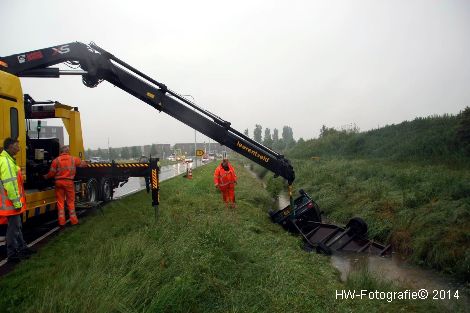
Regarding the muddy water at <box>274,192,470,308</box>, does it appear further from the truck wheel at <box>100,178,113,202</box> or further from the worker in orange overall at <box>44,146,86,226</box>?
the truck wheel at <box>100,178,113,202</box>

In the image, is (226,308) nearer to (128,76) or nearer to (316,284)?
(316,284)

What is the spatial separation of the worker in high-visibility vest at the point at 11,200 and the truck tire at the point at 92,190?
14.9 ft

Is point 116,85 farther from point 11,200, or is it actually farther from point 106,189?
point 106,189

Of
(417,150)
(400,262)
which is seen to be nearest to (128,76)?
(400,262)

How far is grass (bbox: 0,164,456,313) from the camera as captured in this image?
12.4 feet

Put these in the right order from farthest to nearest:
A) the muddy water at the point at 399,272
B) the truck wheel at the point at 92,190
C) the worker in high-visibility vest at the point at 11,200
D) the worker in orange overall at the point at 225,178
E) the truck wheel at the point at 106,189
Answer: the truck wheel at the point at 106,189 < the truck wheel at the point at 92,190 < the worker in orange overall at the point at 225,178 < the muddy water at the point at 399,272 < the worker in high-visibility vest at the point at 11,200

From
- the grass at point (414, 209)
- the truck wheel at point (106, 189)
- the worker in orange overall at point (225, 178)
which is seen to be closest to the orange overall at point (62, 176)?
the truck wheel at point (106, 189)

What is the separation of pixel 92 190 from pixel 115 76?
183 inches

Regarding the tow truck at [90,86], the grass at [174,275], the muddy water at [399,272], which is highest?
the tow truck at [90,86]

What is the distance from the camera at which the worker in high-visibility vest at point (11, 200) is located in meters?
5.48

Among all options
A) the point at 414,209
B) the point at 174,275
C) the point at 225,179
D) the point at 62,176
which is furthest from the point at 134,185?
the point at 174,275

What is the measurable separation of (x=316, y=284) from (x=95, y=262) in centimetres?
329

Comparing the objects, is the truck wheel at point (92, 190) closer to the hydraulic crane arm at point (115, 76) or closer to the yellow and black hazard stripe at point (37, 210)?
the yellow and black hazard stripe at point (37, 210)

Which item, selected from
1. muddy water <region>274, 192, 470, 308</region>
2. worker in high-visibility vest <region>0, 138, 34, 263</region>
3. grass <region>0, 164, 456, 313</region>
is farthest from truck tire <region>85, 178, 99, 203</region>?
muddy water <region>274, 192, 470, 308</region>
